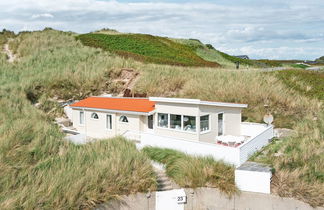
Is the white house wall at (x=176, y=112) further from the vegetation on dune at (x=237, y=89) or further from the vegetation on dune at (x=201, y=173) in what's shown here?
the vegetation on dune at (x=237, y=89)

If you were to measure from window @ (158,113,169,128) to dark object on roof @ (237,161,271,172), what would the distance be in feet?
14.6

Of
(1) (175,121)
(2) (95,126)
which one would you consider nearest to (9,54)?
(2) (95,126)

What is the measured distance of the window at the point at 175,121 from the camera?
15.0 m

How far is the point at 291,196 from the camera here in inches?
414

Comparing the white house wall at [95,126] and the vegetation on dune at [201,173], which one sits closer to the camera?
the vegetation on dune at [201,173]

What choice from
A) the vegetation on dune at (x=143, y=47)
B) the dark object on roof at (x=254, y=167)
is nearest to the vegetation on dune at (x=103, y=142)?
the dark object on roof at (x=254, y=167)

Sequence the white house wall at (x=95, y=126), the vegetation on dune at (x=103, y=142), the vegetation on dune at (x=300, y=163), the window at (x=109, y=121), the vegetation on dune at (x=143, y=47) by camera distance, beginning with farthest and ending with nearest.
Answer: the vegetation on dune at (x=143, y=47)
the window at (x=109, y=121)
the white house wall at (x=95, y=126)
the vegetation on dune at (x=300, y=163)
the vegetation on dune at (x=103, y=142)

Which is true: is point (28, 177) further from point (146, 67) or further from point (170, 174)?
point (146, 67)

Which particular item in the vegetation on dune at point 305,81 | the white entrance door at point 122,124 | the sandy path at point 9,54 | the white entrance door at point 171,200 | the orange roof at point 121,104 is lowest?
the white entrance door at point 171,200

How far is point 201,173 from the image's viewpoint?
37.5 feet

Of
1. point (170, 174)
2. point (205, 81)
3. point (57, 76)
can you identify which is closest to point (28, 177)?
point (170, 174)

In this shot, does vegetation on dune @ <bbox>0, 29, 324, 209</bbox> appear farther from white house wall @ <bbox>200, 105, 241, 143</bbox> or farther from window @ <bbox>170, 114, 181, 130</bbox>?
window @ <bbox>170, 114, 181, 130</bbox>

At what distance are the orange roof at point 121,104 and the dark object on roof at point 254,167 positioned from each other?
5.74 m

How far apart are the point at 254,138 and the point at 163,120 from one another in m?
4.35
